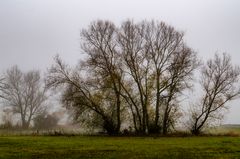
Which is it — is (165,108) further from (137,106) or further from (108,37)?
(108,37)

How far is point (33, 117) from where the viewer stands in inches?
3401

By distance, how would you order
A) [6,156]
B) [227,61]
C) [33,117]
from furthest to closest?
[33,117] < [227,61] < [6,156]

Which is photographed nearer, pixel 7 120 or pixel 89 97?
pixel 89 97

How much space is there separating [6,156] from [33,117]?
63.4 meters

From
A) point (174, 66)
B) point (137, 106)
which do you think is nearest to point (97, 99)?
point (137, 106)

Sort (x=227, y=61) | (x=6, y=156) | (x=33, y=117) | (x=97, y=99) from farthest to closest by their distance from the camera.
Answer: (x=33, y=117) < (x=227, y=61) < (x=97, y=99) < (x=6, y=156)

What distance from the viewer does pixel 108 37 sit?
5841cm

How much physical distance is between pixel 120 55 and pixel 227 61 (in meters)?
14.7

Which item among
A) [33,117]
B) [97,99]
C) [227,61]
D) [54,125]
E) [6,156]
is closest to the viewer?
[6,156]

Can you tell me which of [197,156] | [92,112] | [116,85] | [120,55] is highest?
[120,55]

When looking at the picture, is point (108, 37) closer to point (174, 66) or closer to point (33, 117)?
point (174, 66)

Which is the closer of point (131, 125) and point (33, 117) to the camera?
point (131, 125)

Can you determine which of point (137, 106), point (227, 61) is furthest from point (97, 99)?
point (227, 61)

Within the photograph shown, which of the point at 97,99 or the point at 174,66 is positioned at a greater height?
the point at 174,66
